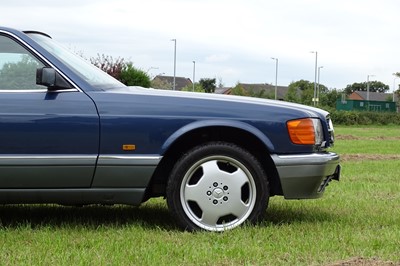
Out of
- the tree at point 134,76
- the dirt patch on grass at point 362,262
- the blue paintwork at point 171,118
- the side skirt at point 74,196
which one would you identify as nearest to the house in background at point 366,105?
the tree at point 134,76

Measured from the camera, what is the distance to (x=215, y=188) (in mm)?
5383

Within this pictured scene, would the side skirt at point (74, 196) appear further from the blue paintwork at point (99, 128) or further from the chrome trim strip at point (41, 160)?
the chrome trim strip at point (41, 160)

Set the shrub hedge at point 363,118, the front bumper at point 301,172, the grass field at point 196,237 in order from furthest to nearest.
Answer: the shrub hedge at point 363,118 → the front bumper at point 301,172 → the grass field at point 196,237

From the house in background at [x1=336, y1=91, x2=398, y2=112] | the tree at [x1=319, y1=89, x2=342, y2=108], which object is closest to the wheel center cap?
the house in background at [x1=336, y1=91, x2=398, y2=112]

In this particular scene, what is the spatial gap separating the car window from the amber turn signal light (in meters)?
1.94

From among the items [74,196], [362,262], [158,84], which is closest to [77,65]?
[74,196]

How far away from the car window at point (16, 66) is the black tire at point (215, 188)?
130cm

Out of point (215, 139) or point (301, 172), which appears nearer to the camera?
point (301, 172)

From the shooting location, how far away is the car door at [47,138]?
525 cm

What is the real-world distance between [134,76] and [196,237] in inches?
1184

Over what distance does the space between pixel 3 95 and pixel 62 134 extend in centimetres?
54

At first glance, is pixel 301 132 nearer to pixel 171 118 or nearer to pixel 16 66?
pixel 171 118

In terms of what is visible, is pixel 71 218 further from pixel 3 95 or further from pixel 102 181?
pixel 3 95

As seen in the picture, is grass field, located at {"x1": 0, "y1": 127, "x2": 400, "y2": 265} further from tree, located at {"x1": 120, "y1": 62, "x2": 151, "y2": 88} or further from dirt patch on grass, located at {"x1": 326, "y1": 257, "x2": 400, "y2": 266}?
tree, located at {"x1": 120, "y1": 62, "x2": 151, "y2": 88}
